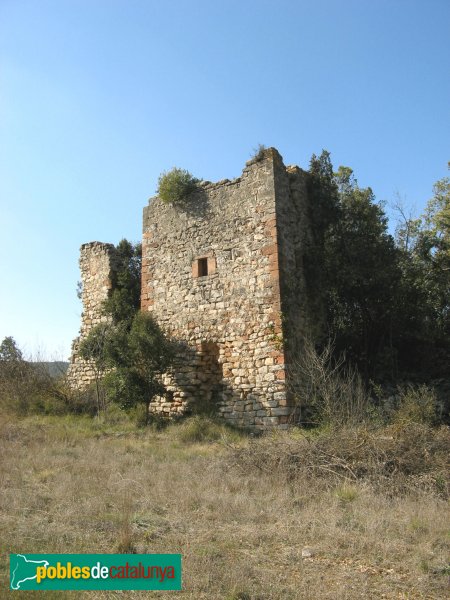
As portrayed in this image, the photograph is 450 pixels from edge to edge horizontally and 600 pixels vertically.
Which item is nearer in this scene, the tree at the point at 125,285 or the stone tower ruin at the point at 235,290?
the stone tower ruin at the point at 235,290

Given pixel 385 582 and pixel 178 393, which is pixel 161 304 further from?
pixel 385 582

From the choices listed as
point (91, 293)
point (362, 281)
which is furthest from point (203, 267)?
point (91, 293)

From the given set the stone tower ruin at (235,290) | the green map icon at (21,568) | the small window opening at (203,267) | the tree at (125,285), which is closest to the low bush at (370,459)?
the stone tower ruin at (235,290)

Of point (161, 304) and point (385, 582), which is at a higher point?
point (161, 304)

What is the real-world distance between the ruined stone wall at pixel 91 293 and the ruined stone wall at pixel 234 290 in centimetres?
241

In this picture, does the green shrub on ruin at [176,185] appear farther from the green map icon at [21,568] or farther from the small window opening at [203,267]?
the green map icon at [21,568]

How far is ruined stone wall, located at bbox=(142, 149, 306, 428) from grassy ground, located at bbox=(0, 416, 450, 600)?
295 centimetres

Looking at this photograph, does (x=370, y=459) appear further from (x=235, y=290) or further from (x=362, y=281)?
(x=362, y=281)

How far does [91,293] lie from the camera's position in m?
16.1

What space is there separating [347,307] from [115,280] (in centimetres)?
724

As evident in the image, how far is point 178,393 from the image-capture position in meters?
12.4

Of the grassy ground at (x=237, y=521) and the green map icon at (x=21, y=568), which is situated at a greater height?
the green map icon at (x=21, y=568)

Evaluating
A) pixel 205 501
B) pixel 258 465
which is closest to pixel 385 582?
pixel 205 501

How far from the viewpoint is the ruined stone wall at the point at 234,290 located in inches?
444
